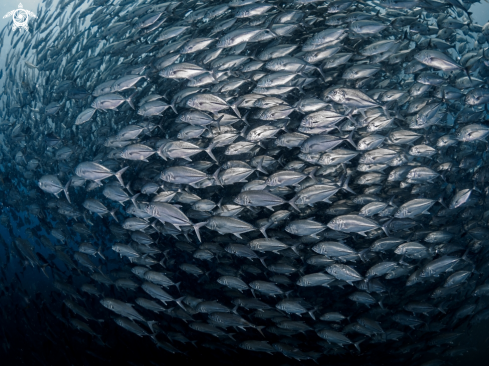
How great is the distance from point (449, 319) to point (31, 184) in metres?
13.6

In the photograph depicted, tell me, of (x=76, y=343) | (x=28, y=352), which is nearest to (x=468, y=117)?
(x=76, y=343)

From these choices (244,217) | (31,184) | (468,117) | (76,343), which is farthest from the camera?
(31,184)

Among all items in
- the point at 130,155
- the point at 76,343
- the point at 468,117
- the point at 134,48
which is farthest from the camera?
the point at 76,343

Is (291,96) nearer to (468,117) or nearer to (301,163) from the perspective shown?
(301,163)

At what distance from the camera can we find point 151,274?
5457 mm

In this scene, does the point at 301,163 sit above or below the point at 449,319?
above

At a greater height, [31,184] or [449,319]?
[31,184]

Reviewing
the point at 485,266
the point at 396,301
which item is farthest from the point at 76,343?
the point at 485,266

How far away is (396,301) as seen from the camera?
7352mm

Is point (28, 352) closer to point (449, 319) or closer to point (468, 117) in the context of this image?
point (449, 319)

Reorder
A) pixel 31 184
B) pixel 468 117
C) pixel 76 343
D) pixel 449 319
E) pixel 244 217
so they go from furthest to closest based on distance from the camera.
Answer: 1. pixel 31 184
2. pixel 76 343
3. pixel 449 319
4. pixel 244 217
5. pixel 468 117

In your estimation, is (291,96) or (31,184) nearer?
(291,96)

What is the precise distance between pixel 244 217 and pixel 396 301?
4712 millimetres

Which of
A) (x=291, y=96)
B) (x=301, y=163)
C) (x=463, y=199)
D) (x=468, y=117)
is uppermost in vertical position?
(x=291, y=96)
